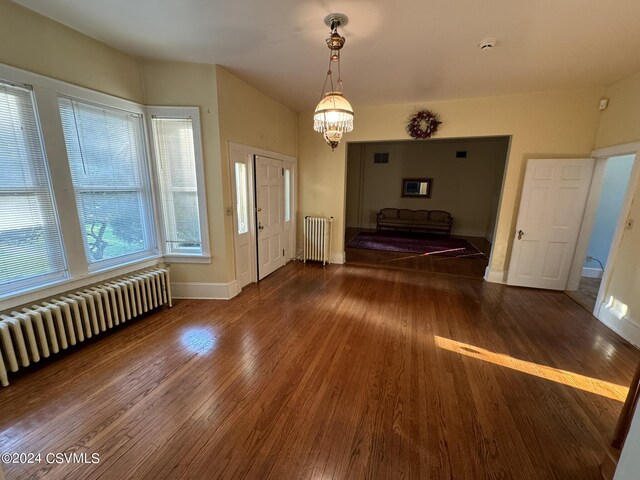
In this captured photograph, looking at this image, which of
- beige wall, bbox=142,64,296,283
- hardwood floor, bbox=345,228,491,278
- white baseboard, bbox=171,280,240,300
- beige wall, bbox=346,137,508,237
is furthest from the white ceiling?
beige wall, bbox=346,137,508,237

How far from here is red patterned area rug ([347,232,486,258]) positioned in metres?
6.20

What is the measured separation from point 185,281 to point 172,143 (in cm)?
174

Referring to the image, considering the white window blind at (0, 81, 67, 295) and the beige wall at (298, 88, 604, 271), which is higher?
the beige wall at (298, 88, 604, 271)

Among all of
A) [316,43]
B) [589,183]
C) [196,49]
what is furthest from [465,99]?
[196,49]

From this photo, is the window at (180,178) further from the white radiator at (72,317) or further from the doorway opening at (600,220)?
the doorway opening at (600,220)

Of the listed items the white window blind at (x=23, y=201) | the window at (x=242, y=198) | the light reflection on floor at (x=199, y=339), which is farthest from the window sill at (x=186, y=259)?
the white window blind at (x=23, y=201)

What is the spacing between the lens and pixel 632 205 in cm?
296

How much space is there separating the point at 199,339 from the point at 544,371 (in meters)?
3.17

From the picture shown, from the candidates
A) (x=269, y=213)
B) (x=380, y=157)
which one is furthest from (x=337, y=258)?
(x=380, y=157)

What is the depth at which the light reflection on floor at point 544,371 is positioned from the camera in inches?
81.4

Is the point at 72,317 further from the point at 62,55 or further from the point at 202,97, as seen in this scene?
the point at 202,97

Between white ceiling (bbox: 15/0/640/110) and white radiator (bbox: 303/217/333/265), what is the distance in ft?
7.74

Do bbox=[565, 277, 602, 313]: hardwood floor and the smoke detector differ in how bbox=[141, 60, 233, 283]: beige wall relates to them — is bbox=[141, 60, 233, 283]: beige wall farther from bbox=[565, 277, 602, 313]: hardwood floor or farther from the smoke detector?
bbox=[565, 277, 602, 313]: hardwood floor

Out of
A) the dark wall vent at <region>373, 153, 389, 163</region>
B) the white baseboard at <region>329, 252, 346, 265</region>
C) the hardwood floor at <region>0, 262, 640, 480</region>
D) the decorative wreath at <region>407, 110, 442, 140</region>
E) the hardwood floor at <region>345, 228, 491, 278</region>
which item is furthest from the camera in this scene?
the dark wall vent at <region>373, 153, 389, 163</region>
